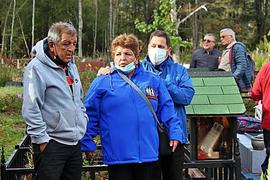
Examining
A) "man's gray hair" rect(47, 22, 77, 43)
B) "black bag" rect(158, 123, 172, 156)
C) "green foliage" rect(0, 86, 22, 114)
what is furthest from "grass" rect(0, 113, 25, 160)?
"man's gray hair" rect(47, 22, 77, 43)

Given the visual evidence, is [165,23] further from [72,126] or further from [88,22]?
[88,22]

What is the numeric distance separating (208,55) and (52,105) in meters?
4.79

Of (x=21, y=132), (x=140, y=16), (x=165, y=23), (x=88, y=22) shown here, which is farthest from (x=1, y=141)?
(x=140, y=16)

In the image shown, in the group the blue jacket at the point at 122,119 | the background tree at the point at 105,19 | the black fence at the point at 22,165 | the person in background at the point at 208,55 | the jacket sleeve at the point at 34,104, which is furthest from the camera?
the background tree at the point at 105,19

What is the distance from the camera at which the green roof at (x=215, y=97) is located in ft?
14.8

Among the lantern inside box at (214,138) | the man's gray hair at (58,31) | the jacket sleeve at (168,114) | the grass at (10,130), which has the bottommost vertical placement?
the grass at (10,130)

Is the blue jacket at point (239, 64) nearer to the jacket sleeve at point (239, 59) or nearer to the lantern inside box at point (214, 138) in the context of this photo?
the jacket sleeve at point (239, 59)

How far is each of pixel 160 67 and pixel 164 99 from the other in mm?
330

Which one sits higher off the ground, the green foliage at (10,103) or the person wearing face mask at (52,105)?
the person wearing face mask at (52,105)

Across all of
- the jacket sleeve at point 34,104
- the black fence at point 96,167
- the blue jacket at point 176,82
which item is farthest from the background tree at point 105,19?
the jacket sleeve at point 34,104

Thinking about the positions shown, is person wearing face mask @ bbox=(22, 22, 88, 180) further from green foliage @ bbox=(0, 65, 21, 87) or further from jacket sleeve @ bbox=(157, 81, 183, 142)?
green foliage @ bbox=(0, 65, 21, 87)

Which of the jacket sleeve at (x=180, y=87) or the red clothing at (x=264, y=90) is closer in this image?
the jacket sleeve at (x=180, y=87)

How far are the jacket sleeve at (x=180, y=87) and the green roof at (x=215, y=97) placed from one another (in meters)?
0.54

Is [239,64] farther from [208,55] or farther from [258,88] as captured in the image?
[258,88]
